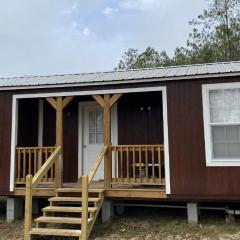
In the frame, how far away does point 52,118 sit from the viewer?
1046 cm

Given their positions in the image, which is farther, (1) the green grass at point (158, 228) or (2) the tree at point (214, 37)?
(2) the tree at point (214, 37)

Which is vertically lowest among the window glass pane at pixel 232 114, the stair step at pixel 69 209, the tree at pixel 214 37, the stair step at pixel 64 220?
the stair step at pixel 64 220

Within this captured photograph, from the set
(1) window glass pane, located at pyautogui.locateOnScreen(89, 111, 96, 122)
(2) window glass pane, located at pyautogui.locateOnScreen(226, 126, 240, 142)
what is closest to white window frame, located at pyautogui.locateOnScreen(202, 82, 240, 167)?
(2) window glass pane, located at pyautogui.locateOnScreen(226, 126, 240, 142)

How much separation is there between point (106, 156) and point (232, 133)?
2.89 m

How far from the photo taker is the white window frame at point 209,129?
7506mm

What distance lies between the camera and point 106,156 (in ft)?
27.0

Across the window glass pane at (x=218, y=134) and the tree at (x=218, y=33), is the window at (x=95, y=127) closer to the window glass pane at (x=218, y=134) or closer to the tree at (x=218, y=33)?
the window glass pane at (x=218, y=134)

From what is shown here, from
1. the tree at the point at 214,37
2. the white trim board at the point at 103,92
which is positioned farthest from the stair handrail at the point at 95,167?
the tree at the point at 214,37

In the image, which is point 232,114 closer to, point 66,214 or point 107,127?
point 107,127

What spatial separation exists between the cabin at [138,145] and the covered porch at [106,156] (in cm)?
2

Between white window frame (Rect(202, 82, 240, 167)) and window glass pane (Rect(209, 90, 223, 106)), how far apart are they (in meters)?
0.07

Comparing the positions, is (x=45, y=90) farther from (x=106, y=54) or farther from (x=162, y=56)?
(x=106, y=54)

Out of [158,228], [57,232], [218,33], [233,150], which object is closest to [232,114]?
[233,150]

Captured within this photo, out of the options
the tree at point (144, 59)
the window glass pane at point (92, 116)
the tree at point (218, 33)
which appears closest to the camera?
the window glass pane at point (92, 116)
